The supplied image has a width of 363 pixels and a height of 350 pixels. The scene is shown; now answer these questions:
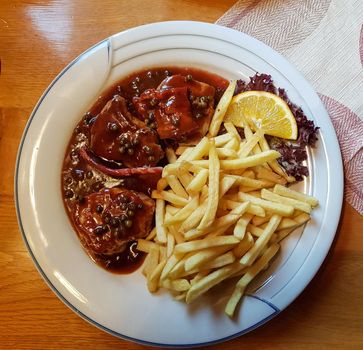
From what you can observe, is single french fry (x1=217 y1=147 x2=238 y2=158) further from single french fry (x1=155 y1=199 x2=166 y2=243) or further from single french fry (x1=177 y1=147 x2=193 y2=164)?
single french fry (x1=155 y1=199 x2=166 y2=243)

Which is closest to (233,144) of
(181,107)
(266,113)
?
(266,113)

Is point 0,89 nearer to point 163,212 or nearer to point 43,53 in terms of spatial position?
point 43,53

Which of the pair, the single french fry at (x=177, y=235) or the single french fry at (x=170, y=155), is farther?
the single french fry at (x=170, y=155)

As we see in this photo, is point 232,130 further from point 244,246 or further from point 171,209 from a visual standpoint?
point 244,246

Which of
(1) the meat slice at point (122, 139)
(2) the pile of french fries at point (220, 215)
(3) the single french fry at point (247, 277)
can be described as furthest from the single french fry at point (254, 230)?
(1) the meat slice at point (122, 139)

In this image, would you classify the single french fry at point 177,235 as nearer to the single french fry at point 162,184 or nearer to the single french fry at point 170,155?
the single french fry at point 162,184

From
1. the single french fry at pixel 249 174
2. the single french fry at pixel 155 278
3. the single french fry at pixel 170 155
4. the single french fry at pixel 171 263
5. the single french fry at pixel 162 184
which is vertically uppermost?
the single french fry at pixel 249 174

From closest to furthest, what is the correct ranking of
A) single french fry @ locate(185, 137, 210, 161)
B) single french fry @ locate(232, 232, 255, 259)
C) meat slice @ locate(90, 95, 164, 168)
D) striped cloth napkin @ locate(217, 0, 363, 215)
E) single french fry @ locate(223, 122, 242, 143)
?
single french fry @ locate(232, 232, 255, 259) → single french fry @ locate(185, 137, 210, 161) → single french fry @ locate(223, 122, 242, 143) → meat slice @ locate(90, 95, 164, 168) → striped cloth napkin @ locate(217, 0, 363, 215)

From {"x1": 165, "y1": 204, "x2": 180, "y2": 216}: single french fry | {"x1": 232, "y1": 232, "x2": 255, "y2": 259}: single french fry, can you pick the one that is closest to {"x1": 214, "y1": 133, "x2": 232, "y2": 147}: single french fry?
{"x1": 165, "y1": 204, "x2": 180, "y2": 216}: single french fry
